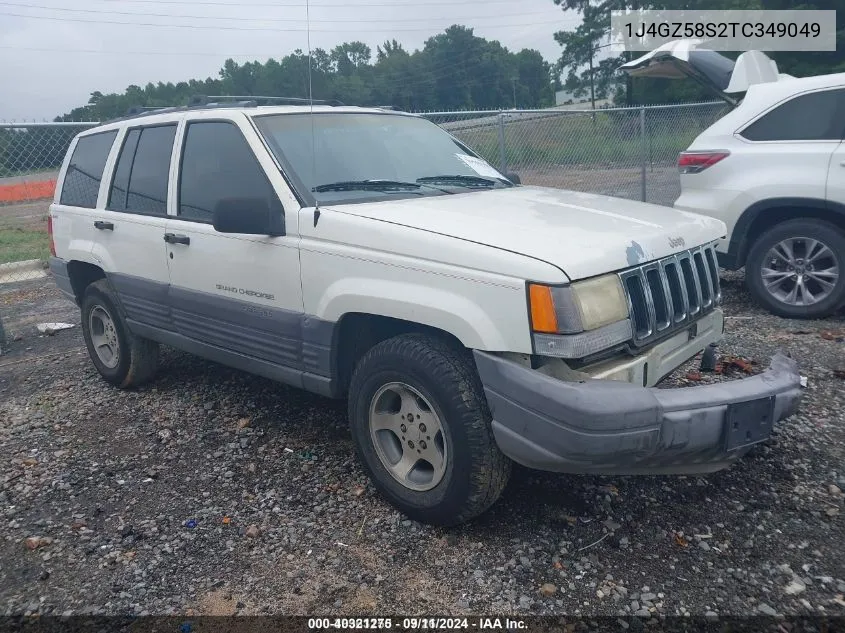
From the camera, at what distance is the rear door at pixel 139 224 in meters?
4.36

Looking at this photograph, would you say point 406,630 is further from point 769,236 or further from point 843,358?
point 769,236

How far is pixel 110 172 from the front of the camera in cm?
487

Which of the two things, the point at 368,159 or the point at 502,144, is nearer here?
the point at 368,159

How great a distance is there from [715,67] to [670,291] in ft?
22.5

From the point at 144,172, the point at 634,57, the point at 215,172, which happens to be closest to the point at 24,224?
the point at 144,172

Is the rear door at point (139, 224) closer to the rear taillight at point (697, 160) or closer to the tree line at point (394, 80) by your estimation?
the tree line at point (394, 80)

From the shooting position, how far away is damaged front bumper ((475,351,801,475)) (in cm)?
254

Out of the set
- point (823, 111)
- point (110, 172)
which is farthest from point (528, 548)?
point (823, 111)

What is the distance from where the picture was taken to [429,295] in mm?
2885

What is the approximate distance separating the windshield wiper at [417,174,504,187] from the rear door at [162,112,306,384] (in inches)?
34.7

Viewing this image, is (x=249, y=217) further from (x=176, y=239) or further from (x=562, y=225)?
(x=562, y=225)

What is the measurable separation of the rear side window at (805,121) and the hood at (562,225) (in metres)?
2.73

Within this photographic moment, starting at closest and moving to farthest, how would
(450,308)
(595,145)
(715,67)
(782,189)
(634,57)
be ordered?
(450,308) → (782,189) → (715,67) → (595,145) → (634,57)

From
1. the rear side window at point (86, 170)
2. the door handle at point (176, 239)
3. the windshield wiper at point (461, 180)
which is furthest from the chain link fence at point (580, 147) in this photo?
the door handle at point (176, 239)
